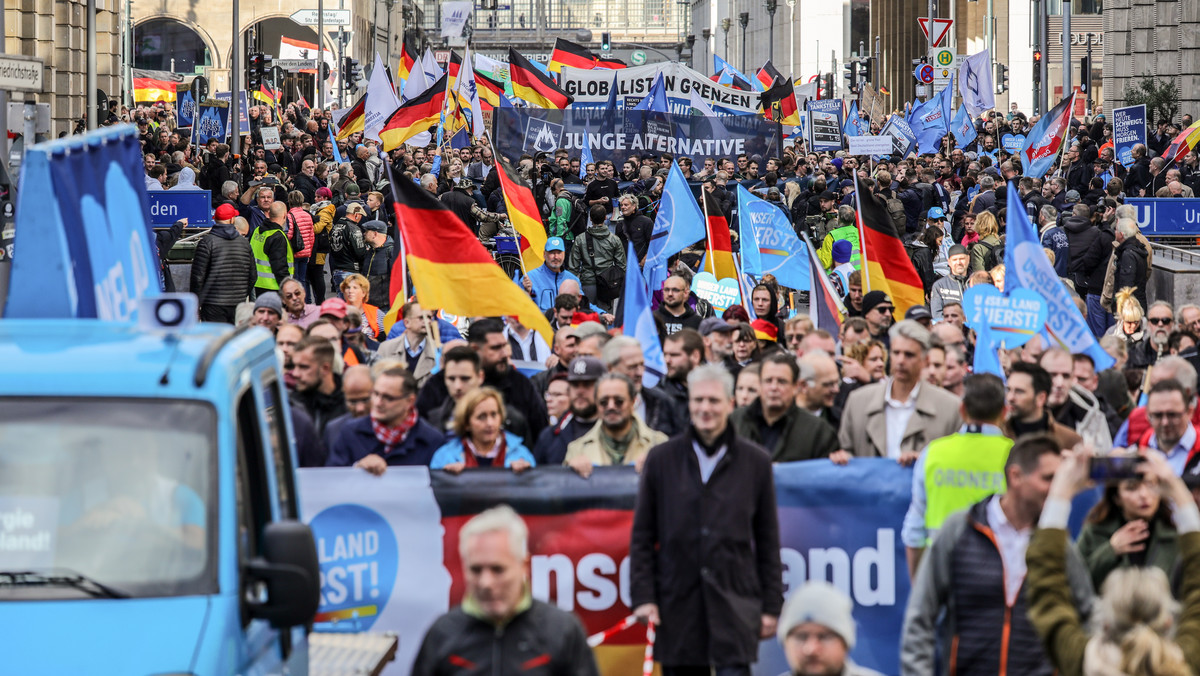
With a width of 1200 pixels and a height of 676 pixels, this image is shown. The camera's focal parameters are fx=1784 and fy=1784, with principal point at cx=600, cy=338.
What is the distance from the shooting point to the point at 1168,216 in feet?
71.6

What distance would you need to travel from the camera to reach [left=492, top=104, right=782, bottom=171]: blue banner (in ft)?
82.8

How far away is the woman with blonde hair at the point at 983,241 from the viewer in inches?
666

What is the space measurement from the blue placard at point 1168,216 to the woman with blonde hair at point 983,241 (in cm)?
487

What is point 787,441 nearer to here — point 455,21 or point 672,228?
point 672,228

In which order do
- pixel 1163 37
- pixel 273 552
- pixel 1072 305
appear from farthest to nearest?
1. pixel 1163 37
2. pixel 1072 305
3. pixel 273 552

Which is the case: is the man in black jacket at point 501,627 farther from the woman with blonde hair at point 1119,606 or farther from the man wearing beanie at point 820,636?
the woman with blonde hair at point 1119,606

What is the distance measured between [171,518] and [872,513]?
147 inches

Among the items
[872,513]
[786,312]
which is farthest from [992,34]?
[872,513]

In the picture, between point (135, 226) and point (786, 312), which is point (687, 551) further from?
point (786, 312)

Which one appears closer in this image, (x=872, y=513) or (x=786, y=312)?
(x=872, y=513)

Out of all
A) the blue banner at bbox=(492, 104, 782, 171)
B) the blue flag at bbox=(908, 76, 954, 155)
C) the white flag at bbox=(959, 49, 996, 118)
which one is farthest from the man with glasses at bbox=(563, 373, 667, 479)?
the white flag at bbox=(959, 49, 996, 118)

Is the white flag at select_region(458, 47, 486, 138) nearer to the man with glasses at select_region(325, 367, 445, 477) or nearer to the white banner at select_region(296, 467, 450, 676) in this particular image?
the man with glasses at select_region(325, 367, 445, 477)

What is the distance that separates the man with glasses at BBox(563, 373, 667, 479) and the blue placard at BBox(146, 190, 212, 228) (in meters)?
→ 12.7

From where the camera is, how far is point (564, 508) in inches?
300
